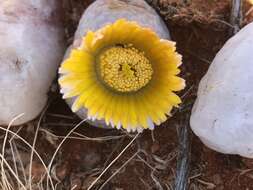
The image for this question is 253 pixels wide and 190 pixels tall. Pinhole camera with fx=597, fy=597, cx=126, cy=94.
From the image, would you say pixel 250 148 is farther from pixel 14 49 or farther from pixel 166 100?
pixel 14 49

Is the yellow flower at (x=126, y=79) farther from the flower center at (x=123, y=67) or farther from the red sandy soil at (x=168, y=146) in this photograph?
the red sandy soil at (x=168, y=146)

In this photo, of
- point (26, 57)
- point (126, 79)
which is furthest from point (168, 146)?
point (26, 57)

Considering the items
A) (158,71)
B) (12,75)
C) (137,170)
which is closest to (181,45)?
(158,71)

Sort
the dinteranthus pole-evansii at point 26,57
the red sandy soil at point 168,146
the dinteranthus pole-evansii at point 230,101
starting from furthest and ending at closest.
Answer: the red sandy soil at point 168,146 → the dinteranthus pole-evansii at point 26,57 → the dinteranthus pole-evansii at point 230,101

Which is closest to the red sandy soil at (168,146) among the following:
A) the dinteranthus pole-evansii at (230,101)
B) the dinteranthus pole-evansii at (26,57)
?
the dinteranthus pole-evansii at (26,57)

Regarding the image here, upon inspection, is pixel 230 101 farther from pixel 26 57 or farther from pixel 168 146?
pixel 26 57

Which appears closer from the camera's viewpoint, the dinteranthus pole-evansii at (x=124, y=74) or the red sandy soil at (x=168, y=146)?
the dinteranthus pole-evansii at (x=124, y=74)

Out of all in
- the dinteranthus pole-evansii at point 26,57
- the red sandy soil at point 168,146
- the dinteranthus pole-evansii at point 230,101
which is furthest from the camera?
the red sandy soil at point 168,146

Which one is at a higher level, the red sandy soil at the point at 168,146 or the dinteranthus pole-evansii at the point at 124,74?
the dinteranthus pole-evansii at the point at 124,74
